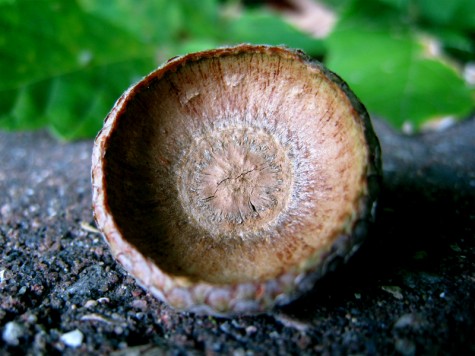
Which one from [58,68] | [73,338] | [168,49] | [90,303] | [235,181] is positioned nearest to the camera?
[73,338]

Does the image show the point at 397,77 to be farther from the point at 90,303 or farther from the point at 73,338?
the point at 73,338

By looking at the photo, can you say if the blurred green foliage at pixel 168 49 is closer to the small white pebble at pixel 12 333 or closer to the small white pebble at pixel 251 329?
the small white pebble at pixel 12 333

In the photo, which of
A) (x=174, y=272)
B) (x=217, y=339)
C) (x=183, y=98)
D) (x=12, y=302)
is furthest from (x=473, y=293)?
(x=12, y=302)

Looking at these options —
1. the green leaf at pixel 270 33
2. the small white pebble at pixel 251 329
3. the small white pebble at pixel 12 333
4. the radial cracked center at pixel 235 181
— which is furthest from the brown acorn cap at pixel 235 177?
the green leaf at pixel 270 33

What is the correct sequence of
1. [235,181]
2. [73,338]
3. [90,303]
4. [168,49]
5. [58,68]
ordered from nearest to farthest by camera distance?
[73,338]
[90,303]
[235,181]
[58,68]
[168,49]

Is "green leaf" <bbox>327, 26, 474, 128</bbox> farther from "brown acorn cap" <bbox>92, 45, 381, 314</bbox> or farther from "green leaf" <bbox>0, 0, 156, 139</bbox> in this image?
"green leaf" <bbox>0, 0, 156, 139</bbox>

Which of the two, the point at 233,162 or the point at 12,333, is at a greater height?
the point at 233,162

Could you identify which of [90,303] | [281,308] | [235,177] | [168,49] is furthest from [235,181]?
[168,49]
